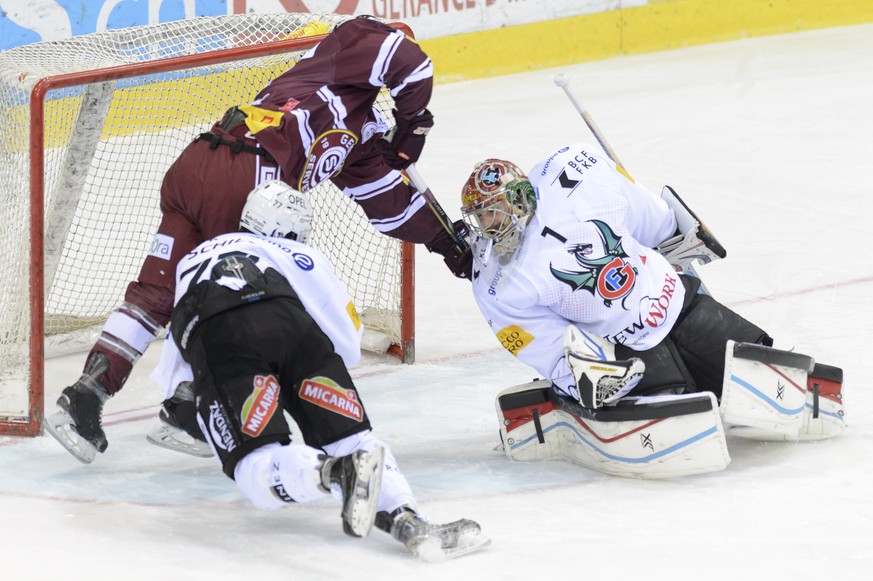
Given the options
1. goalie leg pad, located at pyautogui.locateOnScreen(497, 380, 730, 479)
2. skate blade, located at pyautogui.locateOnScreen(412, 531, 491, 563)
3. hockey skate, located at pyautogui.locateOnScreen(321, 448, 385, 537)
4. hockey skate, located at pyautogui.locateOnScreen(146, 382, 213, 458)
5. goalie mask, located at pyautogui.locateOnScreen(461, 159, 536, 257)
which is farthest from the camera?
hockey skate, located at pyautogui.locateOnScreen(146, 382, 213, 458)

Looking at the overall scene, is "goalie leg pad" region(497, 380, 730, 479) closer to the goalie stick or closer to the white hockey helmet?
the goalie stick

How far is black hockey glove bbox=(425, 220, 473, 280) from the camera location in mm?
4000

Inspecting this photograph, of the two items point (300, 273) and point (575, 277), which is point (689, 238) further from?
point (300, 273)

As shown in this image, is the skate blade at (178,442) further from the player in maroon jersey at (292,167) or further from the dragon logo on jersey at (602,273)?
the dragon logo on jersey at (602,273)

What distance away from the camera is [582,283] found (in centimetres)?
338

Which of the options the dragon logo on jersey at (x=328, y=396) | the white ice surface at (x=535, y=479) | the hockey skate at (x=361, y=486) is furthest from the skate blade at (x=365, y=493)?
the dragon logo on jersey at (x=328, y=396)

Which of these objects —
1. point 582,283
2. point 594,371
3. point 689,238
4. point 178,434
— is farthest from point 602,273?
point 178,434

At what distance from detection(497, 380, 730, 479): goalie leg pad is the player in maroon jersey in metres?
0.61

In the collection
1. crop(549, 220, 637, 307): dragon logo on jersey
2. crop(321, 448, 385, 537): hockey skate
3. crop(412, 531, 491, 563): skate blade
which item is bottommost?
crop(412, 531, 491, 563): skate blade

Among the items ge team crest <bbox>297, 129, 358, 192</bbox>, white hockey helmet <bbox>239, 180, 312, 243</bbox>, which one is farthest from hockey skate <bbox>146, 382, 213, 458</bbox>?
ge team crest <bbox>297, 129, 358, 192</bbox>

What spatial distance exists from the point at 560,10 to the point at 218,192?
16.6ft

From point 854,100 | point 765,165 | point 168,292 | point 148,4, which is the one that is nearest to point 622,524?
point 168,292

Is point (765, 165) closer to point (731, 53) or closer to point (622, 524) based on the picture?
point (731, 53)

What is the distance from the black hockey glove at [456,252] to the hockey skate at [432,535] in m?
1.19
